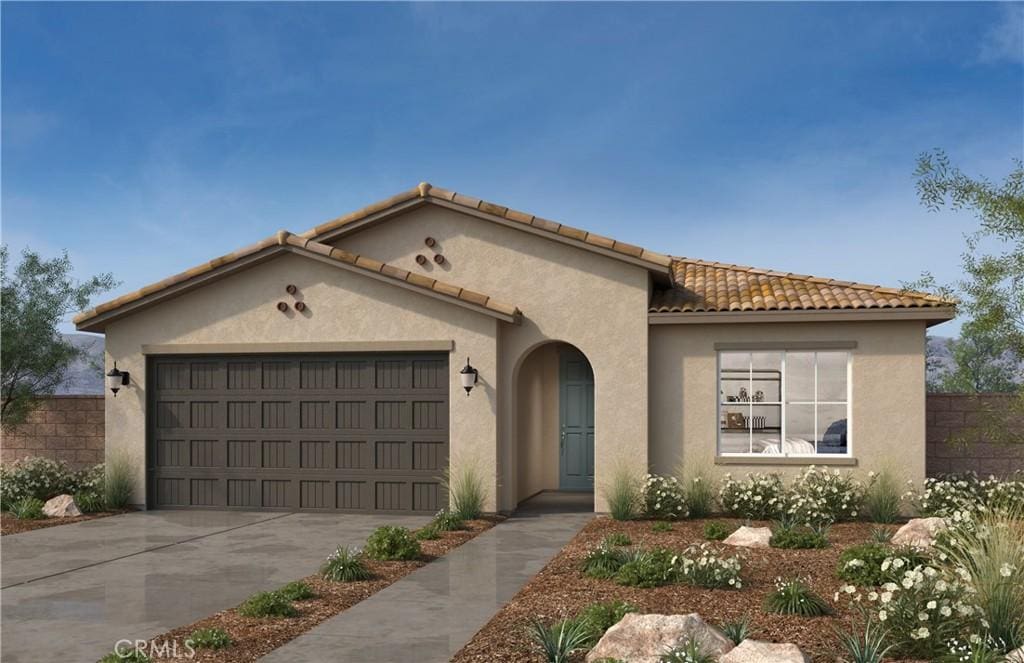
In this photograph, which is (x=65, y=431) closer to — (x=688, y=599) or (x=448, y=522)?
(x=448, y=522)

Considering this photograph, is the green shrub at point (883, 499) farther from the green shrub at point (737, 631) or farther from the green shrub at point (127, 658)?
the green shrub at point (127, 658)

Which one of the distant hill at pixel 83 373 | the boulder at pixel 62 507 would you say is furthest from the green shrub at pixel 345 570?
the distant hill at pixel 83 373

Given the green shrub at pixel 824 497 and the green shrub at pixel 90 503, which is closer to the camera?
the green shrub at pixel 824 497

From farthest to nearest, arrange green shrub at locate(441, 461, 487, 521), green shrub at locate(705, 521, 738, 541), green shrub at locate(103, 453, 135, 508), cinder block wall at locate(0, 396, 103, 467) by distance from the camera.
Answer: cinder block wall at locate(0, 396, 103, 467) → green shrub at locate(103, 453, 135, 508) → green shrub at locate(441, 461, 487, 521) → green shrub at locate(705, 521, 738, 541)

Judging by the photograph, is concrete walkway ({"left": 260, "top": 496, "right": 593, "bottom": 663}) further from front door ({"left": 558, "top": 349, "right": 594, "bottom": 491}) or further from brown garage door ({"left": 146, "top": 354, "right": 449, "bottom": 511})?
front door ({"left": 558, "top": 349, "right": 594, "bottom": 491})

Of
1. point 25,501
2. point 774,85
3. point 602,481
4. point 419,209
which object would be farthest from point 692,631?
point 774,85

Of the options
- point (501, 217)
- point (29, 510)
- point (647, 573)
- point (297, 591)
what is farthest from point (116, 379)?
point (647, 573)

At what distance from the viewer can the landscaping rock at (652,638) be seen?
636cm

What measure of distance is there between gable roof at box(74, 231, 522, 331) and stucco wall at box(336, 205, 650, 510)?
1.43 ft

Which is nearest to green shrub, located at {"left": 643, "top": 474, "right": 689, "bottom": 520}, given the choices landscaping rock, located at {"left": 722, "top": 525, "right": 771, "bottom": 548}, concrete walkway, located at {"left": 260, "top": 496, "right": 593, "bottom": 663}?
concrete walkway, located at {"left": 260, "top": 496, "right": 593, "bottom": 663}

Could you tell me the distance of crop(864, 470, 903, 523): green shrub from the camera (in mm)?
13695

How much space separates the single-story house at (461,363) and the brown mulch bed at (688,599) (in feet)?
9.81

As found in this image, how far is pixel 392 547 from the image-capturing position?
35.7 feet

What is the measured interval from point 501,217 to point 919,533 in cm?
809
